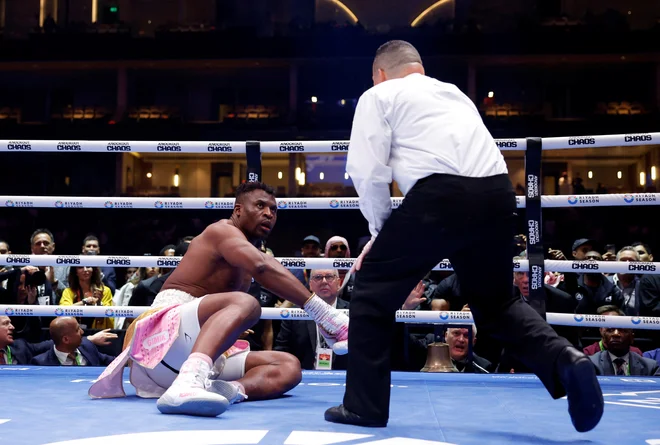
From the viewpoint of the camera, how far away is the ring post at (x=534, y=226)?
3613 millimetres

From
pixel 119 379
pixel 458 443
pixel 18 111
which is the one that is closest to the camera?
pixel 458 443

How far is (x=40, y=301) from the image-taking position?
5.18m

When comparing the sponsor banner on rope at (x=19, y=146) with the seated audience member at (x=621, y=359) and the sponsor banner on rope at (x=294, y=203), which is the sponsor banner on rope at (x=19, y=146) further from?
the seated audience member at (x=621, y=359)

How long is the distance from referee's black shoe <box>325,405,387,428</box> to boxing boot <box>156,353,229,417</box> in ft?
1.13

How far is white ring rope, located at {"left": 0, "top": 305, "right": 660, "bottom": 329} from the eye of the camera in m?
3.52

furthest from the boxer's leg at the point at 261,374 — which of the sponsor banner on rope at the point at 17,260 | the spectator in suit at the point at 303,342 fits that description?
the sponsor banner on rope at the point at 17,260

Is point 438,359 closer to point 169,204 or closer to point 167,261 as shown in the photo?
point 167,261

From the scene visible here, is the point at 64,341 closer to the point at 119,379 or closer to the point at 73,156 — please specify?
the point at 119,379

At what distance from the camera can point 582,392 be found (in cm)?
199

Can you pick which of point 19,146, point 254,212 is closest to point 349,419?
point 254,212

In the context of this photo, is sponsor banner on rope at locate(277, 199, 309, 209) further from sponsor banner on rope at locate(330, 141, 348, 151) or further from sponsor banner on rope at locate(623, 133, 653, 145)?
sponsor banner on rope at locate(623, 133, 653, 145)

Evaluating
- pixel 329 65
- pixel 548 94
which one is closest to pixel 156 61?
pixel 329 65

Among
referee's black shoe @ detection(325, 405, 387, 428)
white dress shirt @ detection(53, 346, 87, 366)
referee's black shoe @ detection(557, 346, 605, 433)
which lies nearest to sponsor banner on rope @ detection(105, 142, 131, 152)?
white dress shirt @ detection(53, 346, 87, 366)

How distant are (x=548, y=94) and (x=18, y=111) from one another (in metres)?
15.2
